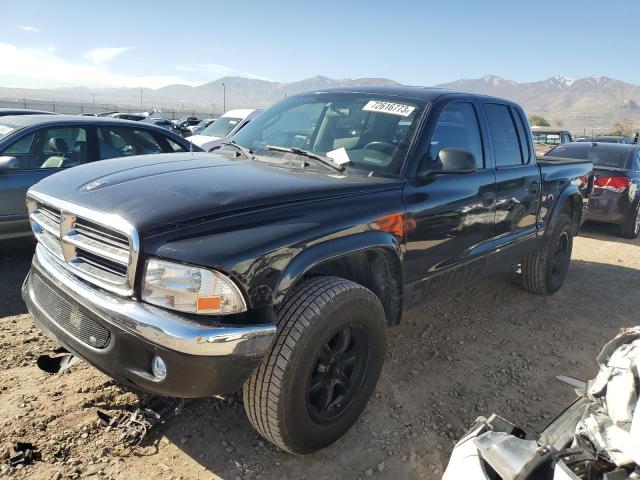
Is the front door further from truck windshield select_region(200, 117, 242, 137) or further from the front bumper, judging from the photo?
truck windshield select_region(200, 117, 242, 137)

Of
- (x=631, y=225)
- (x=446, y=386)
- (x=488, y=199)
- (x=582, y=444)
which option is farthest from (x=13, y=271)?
(x=631, y=225)

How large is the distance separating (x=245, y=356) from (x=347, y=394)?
2.76ft

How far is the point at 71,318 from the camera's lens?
7.45 feet

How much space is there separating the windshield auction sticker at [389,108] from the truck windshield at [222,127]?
902cm

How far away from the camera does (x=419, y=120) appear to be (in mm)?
3102

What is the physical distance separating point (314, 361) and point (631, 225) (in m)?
8.11

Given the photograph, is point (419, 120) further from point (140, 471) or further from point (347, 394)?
point (140, 471)

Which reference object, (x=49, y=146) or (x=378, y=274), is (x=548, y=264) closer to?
(x=378, y=274)

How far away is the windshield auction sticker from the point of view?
3.18 meters

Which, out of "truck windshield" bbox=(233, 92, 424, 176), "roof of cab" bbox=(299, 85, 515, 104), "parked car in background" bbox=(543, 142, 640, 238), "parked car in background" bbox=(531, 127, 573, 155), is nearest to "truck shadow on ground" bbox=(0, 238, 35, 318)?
"truck windshield" bbox=(233, 92, 424, 176)

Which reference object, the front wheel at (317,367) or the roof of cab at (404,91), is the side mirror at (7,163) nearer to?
the roof of cab at (404,91)

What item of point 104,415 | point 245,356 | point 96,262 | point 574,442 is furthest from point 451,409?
point 96,262

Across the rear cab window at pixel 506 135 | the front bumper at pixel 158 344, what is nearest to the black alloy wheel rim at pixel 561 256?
the rear cab window at pixel 506 135

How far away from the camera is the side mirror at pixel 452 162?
288 cm
